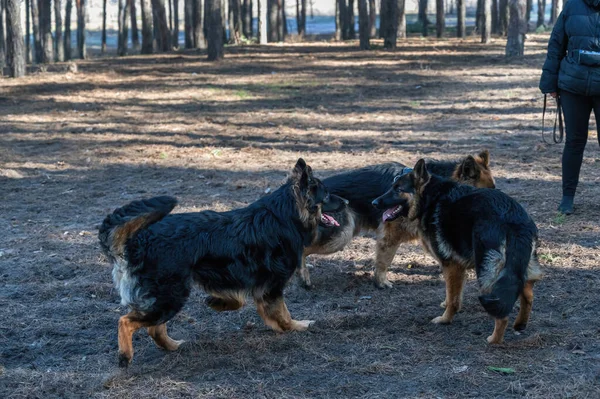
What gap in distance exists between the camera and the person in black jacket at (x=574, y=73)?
8.22 m

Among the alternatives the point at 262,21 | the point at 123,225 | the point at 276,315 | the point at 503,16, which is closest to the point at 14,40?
the point at 262,21

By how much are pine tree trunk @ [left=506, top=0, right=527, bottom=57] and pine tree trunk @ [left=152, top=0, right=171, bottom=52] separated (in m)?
16.5

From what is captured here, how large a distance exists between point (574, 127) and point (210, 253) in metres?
5.32

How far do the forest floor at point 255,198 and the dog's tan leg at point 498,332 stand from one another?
62mm

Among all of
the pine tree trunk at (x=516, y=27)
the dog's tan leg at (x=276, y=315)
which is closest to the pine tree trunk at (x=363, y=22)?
the pine tree trunk at (x=516, y=27)

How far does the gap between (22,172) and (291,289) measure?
7.66 m

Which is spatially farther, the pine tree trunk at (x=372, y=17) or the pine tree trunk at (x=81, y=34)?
the pine tree trunk at (x=372, y=17)

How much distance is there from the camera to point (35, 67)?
86.0 feet

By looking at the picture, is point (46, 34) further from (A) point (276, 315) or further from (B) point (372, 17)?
(A) point (276, 315)

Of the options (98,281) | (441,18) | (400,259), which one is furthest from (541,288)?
(441,18)

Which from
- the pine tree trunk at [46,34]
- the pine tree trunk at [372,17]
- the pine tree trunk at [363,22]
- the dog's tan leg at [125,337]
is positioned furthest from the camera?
the pine tree trunk at [372,17]

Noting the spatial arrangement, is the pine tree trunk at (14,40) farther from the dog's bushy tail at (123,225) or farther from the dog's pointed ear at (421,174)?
the dog's pointed ear at (421,174)

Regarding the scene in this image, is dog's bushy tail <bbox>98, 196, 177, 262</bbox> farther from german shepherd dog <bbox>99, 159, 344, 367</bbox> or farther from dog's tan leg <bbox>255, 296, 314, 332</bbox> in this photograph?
dog's tan leg <bbox>255, 296, 314, 332</bbox>

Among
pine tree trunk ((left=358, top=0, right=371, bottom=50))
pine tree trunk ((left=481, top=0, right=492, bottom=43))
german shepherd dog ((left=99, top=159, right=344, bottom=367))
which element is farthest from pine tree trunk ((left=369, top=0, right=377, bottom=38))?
german shepherd dog ((left=99, top=159, right=344, bottom=367))
